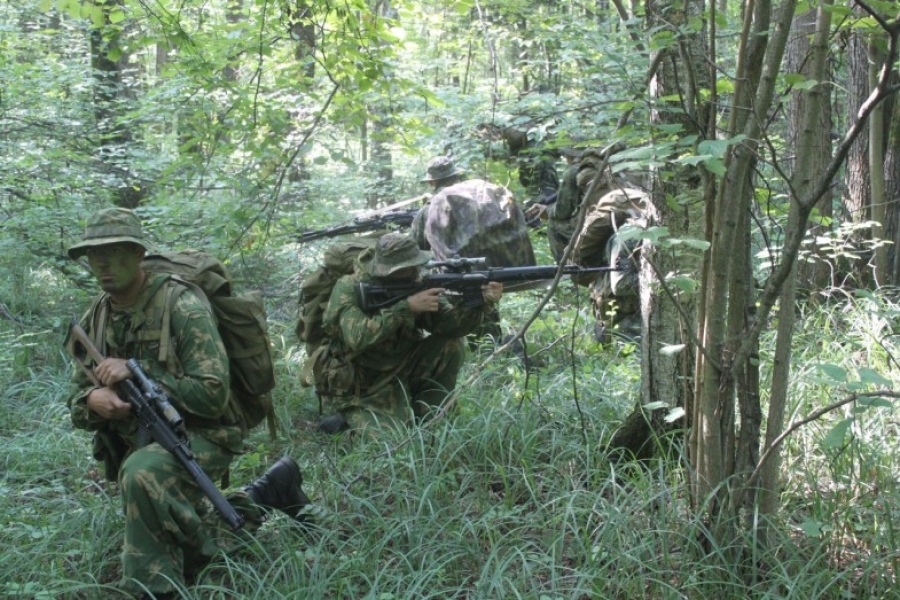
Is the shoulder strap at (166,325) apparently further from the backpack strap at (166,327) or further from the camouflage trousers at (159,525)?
the camouflage trousers at (159,525)

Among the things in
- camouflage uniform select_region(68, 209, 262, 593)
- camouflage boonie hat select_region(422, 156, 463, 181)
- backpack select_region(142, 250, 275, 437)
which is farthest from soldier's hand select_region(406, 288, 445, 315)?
camouflage boonie hat select_region(422, 156, 463, 181)

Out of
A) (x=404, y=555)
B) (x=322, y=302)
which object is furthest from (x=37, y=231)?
(x=404, y=555)

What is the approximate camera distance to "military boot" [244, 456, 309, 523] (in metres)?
4.02

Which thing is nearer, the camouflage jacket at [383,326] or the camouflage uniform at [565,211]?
the camouflage jacket at [383,326]

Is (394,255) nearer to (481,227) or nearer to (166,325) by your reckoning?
(481,227)

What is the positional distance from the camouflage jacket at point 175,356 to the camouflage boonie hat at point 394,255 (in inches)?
67.9

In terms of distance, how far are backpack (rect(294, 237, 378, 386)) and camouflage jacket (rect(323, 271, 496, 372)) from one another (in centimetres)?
19

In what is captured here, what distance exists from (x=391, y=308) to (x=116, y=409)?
7.21 ft

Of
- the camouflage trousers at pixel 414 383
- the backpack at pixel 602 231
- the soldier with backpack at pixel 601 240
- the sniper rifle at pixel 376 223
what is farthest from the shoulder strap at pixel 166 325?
the sniper rifle at pixel 376 223

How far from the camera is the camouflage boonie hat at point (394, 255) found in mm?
5426

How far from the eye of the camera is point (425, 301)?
545cm

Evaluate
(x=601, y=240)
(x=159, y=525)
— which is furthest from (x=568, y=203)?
(x=159, y=525)

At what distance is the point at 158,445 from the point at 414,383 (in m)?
2.54

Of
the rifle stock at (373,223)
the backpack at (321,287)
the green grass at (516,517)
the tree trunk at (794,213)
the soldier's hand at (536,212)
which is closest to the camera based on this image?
the tree trunk at (794,213)
